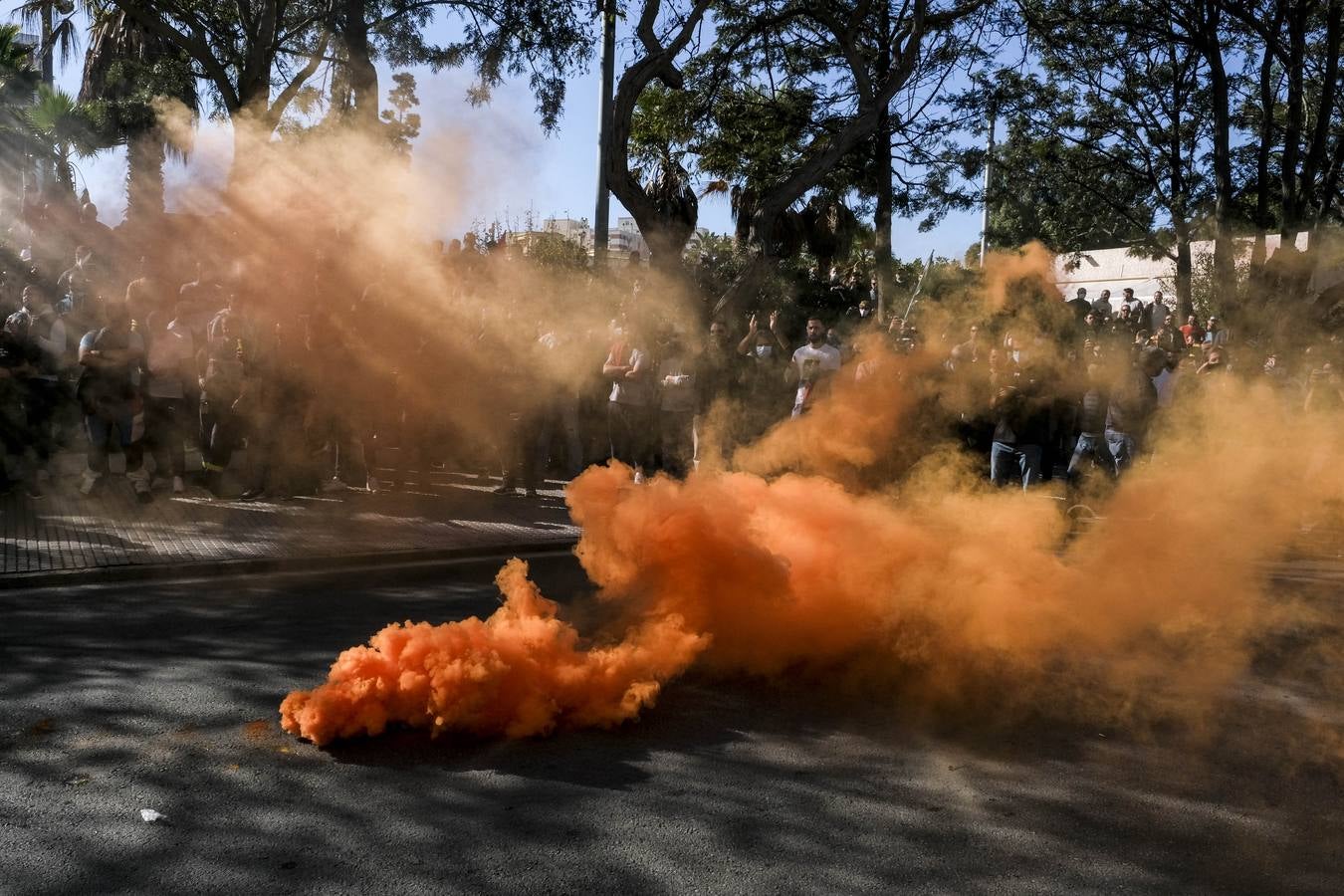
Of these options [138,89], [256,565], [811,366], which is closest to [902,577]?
[811,366]

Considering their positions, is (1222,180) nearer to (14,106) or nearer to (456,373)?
(456,373)

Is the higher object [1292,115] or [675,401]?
[1292,115]

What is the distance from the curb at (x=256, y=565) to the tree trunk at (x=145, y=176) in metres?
6.90

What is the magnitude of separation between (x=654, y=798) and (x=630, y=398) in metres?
7.09

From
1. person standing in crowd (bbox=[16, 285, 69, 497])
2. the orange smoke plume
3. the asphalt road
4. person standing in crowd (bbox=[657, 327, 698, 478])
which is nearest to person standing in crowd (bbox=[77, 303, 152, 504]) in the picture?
person standing in crowd (bbox=[16, 285, 69, 497])

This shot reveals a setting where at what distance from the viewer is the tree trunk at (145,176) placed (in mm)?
13023

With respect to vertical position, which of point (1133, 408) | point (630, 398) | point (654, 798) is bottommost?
point (654, 798)

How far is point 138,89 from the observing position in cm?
1531

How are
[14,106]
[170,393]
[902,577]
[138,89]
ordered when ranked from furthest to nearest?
[14,106] < [138,89] < [170,393] < [902,577]

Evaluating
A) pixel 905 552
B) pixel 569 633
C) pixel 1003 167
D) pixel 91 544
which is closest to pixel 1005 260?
pixel 905 552

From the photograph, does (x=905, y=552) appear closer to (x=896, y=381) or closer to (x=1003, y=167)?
(x=896, y=381)

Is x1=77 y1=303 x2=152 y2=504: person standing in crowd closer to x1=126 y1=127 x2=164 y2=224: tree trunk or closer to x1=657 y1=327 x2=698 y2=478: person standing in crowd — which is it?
x1=126 y1=127 x2=164 y2=224: tree trunk

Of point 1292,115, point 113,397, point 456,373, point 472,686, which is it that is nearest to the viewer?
point 472,686

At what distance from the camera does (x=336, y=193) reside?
9.03 meters
